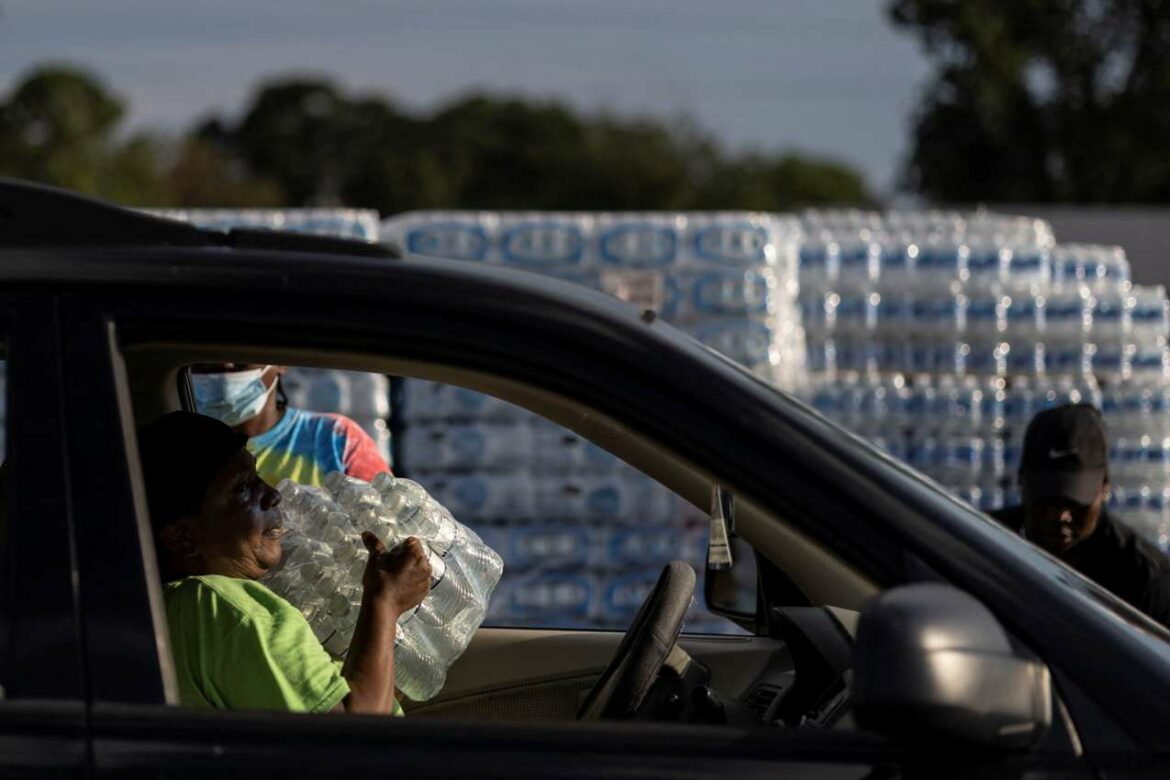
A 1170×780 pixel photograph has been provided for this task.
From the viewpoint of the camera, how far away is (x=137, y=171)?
4156 centimetres

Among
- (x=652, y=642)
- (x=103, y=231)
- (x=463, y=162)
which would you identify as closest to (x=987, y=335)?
(x=652, y=642)

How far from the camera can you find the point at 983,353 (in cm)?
895

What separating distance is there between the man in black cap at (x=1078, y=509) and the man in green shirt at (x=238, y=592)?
303 cm

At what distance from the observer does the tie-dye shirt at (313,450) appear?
4.59 meters

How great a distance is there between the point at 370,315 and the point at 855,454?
605mm

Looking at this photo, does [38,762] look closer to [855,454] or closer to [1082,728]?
[855,454]

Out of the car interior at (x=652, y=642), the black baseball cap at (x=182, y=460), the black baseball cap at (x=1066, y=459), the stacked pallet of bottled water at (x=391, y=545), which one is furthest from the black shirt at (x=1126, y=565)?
the black baseball cap at (x=182, y=460)

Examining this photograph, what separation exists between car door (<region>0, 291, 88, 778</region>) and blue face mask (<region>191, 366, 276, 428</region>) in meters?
1.11

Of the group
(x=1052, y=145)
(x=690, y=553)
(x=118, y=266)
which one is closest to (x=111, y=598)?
(x=118, y=266)

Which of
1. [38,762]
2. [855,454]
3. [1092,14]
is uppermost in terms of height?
[1092,14]

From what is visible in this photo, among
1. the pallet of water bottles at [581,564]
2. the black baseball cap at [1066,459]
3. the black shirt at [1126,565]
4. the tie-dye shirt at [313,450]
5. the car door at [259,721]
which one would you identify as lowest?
the pallet of water bottles at [581,564]

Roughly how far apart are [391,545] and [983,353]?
244 inches

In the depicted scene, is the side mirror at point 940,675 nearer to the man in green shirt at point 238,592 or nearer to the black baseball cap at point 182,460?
the man in green shirt at point 238,592

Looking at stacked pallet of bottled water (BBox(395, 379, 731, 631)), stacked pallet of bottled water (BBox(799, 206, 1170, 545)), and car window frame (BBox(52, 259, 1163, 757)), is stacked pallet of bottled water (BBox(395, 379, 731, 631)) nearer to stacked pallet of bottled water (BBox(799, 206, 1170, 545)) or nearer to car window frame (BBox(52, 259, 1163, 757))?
stacked pallet of bottled water (BBox(799, 206, 1170, 545))
